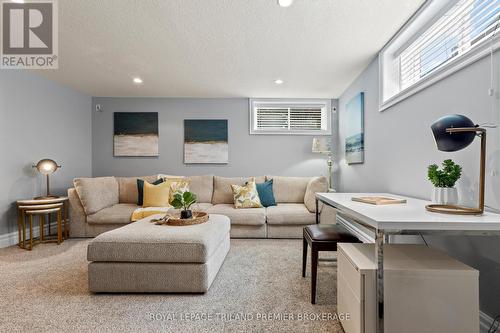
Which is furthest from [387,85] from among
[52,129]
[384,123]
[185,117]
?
[52,129]

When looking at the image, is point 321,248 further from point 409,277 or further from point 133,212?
point 133,212

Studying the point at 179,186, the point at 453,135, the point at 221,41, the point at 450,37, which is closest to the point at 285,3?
the point at 221,41

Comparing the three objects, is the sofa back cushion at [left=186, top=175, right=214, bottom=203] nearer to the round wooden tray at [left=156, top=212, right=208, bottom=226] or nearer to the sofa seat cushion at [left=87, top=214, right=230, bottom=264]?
the round wooden tray at [left=156, top=212, right=208, bottom=226]

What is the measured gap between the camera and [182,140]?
4445 mm

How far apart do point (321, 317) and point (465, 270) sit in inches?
35.0

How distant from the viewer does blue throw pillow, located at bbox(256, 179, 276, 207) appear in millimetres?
3701

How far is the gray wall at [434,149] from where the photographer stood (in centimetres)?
132

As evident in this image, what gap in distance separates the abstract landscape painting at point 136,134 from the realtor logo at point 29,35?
56.2 inches

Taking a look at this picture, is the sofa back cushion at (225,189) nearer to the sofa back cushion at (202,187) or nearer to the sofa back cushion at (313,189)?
the sofa back cushion at (202,187)

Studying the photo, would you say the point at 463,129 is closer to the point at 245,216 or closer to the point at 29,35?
the point at 245,216

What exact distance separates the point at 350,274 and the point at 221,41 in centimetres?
235

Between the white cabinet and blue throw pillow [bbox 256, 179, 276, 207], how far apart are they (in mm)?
2539

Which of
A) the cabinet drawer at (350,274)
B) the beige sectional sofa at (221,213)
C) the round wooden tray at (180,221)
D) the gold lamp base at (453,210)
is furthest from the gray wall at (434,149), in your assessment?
the round wooden tray at (180,221)

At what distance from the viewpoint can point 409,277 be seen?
1062 millimetres
